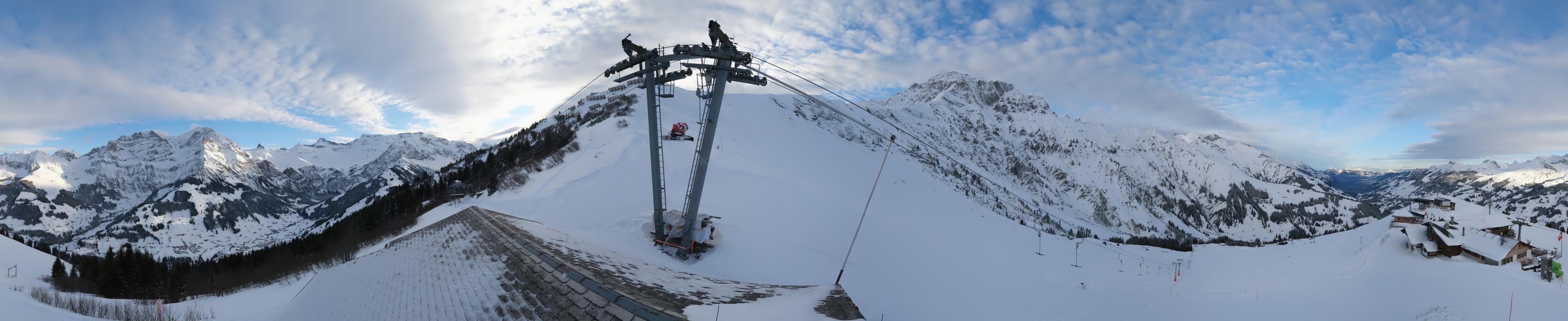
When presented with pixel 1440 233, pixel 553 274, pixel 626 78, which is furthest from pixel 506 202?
pixel 1440 233

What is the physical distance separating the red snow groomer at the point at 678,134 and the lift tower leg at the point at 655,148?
1944 cm

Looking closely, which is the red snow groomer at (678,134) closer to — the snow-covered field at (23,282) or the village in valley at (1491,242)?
the snow-covered field at (23,282)

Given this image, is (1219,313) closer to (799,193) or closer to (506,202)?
(799,193)

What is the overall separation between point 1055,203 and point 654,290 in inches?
6695

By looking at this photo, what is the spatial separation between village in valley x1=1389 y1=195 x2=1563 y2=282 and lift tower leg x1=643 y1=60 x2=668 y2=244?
58360 millimetres

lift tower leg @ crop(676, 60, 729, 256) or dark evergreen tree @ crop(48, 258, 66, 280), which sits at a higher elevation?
lift tower leg @ crop(676, 60, 729, 256)

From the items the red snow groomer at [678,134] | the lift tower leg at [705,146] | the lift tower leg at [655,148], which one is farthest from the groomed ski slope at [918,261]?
the red snow groomer at [678,134]

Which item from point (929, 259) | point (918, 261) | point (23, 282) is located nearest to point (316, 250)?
point (23, 282)

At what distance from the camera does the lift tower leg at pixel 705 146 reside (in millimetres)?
14672

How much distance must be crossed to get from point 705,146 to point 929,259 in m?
15.5

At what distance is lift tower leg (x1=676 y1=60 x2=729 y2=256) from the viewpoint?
14672mm

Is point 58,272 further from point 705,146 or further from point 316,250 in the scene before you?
point 705,146

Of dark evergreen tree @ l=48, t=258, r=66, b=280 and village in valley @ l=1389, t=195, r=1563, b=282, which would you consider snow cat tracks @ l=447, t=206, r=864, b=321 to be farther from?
village in valley @ l=1389, t=195, r=1563, b=282

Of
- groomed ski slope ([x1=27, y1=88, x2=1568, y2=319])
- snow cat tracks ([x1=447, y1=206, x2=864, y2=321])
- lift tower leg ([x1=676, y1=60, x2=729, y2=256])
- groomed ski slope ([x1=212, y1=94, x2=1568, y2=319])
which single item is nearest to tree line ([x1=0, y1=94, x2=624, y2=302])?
groomed ski slope ([x1=27, y1=88, x2=1568, y2=319])
